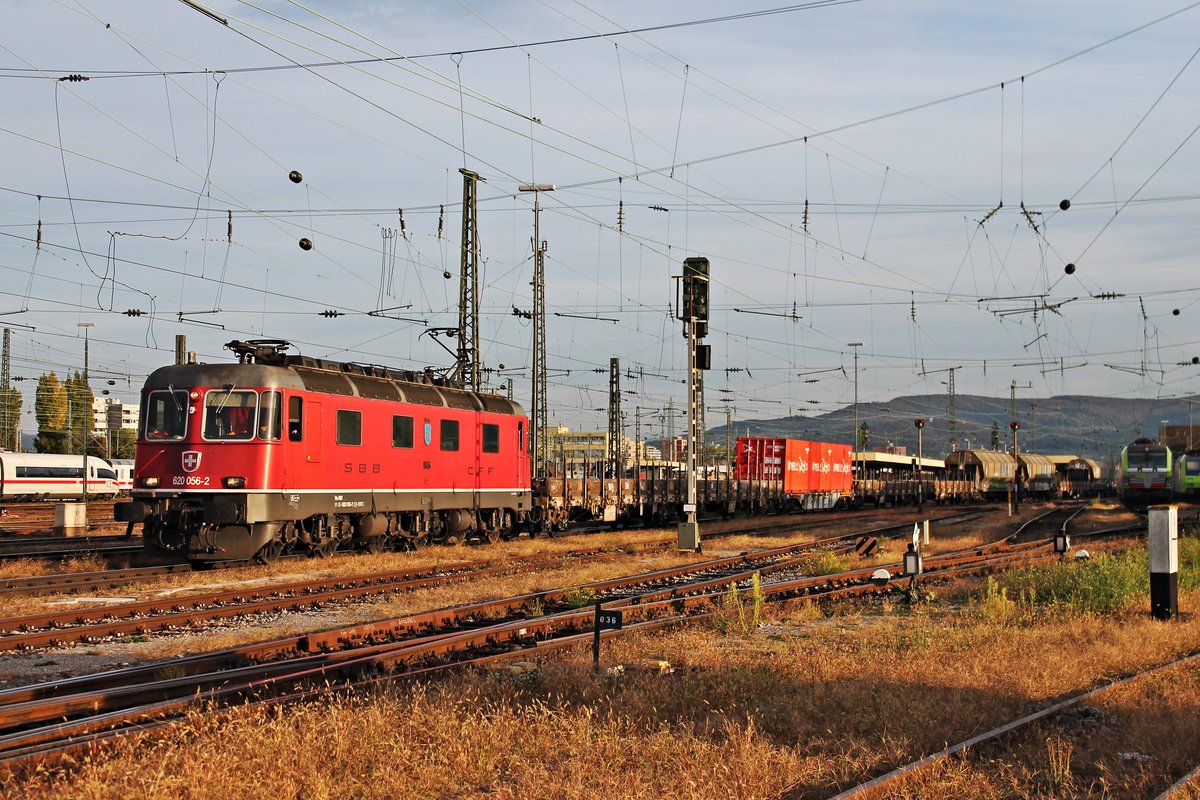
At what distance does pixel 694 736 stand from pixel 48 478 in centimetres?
5975

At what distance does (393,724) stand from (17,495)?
57616 mm

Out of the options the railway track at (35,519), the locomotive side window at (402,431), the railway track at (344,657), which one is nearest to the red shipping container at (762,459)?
the locomotive side window at (402,431)

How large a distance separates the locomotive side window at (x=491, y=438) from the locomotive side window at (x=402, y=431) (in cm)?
365

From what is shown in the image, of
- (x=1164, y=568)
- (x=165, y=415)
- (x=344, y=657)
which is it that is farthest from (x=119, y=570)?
(x=1164, y=568)

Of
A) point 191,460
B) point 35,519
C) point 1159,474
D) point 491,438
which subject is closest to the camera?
point 191,460

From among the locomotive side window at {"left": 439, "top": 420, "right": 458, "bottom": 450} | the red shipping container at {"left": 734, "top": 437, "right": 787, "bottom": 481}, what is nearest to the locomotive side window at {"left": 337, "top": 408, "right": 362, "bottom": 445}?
the locomotive side window at {"left": 439, "top": 420, "right": 458, "bottom": 450}

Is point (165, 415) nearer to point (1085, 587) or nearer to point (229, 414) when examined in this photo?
point (229, 414)

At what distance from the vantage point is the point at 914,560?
56.3ft

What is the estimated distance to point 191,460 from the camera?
20.4 metres

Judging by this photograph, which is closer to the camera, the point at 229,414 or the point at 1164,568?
the point at 1164,568

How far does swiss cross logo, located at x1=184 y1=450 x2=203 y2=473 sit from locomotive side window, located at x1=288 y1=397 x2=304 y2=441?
1695 mm

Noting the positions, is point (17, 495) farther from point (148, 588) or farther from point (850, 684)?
point (850, 684)

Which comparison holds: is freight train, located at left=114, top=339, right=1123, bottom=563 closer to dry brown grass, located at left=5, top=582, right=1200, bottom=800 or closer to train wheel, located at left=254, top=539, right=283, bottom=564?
train wheel, located at left=254, top=539, right=283, bottom=564

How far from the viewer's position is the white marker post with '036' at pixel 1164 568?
48.5 ft
